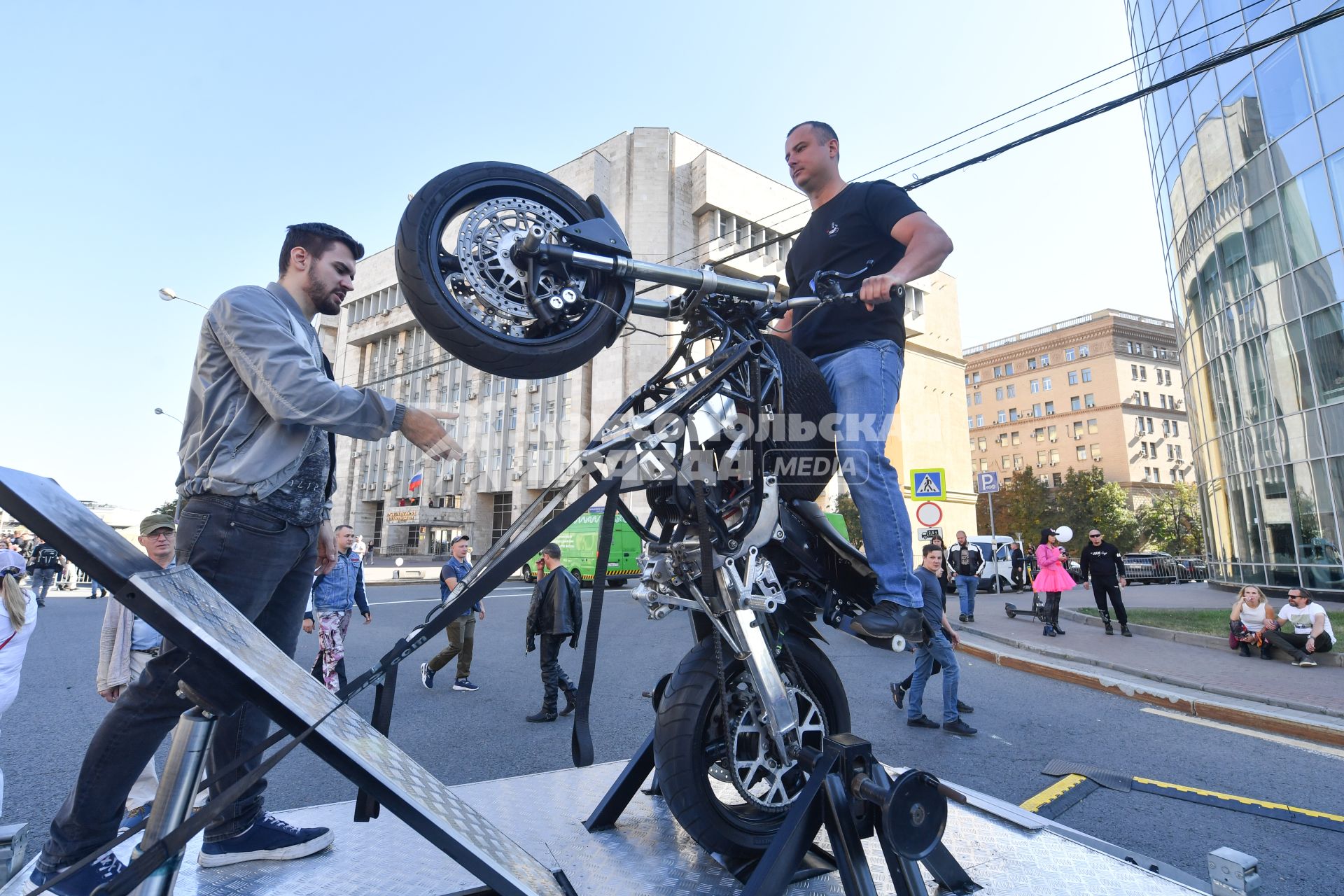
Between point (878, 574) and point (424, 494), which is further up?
point (424, 494)

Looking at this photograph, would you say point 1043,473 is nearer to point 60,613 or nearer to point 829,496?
point 829,496

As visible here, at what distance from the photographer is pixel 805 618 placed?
271 centimetres

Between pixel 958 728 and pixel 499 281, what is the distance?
5.69m

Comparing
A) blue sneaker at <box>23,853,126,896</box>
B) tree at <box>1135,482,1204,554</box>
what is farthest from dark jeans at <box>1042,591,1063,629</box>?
tree at <box>1135,482,1204,554</box>

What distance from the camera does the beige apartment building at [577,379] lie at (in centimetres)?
A: 4275

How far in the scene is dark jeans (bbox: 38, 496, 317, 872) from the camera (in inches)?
72.4

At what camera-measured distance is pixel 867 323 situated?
277cm

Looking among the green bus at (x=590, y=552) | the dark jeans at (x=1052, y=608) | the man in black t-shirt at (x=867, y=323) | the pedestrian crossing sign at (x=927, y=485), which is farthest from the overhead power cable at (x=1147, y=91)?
the green bus at (x=590, y=552)

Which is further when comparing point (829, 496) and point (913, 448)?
point (829, 496)

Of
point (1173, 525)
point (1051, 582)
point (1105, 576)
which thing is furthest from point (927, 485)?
point (1173, 525)

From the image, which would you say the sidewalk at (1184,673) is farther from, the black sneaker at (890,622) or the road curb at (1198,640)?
the black sneaker at (890,622)

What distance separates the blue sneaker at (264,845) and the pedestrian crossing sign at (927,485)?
11280 millimetres

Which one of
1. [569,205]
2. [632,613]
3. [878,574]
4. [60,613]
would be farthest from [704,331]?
[60,613]

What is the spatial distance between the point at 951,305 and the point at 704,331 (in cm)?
5799
